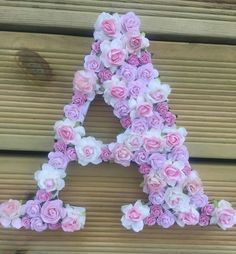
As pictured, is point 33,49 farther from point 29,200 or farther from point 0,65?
point 29,200

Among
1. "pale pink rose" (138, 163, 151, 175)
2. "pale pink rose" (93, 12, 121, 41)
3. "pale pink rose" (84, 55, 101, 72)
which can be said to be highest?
"pale pink rose" (93, 12, 121, 41)

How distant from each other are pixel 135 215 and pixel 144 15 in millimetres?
274

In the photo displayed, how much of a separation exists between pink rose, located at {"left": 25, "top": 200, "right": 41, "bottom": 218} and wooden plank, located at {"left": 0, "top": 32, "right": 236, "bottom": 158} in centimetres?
7

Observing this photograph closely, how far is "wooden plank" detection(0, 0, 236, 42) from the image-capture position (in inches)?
28.8

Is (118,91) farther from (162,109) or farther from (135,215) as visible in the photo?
(135,215)

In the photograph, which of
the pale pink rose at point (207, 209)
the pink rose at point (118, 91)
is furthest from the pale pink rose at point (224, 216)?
the pink rose at point (118, 91)

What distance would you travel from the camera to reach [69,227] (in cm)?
73

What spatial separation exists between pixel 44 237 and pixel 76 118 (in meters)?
0.18

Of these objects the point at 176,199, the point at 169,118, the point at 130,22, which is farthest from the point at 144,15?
the point at 176,199

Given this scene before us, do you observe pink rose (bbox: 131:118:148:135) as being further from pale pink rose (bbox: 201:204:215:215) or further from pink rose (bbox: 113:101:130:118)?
pale pink rose (bbox: 201:204:215:215)

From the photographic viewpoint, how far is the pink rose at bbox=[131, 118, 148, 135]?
2.35 ft

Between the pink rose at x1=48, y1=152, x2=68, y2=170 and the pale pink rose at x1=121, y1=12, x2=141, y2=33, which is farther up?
the pale pink rose at x1=121, y1=12, x2=141, y2=33

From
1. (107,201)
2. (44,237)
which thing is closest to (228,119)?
(107,201)

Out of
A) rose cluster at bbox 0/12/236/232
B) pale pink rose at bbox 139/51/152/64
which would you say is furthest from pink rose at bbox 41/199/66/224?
pale pink rose at bbox 139/51/152/64
